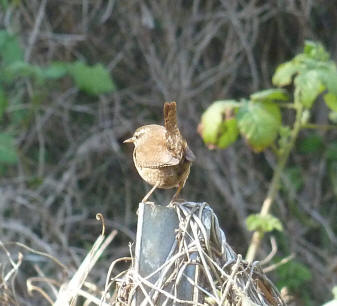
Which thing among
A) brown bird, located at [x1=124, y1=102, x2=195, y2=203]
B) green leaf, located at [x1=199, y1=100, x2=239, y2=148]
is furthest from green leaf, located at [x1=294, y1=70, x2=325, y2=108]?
brown bird, located at [x1=124, y1=102, x2=195, y2=203]

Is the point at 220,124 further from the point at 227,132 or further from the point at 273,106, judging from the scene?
the point at 273,106

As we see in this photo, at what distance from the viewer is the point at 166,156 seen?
201 centimetres

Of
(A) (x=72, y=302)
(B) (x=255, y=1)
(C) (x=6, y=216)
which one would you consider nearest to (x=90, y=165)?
(C) (x=6, y=216)

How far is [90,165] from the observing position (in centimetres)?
498

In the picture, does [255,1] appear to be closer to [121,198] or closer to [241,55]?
[241,55]

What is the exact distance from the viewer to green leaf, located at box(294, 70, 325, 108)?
10.1ft

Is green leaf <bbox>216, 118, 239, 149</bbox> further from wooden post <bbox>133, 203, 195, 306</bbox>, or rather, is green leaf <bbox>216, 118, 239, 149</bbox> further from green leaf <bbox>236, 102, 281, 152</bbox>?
wooden post <bbox>133, 203, 195, 306</bbox>

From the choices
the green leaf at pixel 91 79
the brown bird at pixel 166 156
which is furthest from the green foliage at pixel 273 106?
the green leaf at pixel 91 79

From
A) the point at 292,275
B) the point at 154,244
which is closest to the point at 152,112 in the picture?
the point at 292,275

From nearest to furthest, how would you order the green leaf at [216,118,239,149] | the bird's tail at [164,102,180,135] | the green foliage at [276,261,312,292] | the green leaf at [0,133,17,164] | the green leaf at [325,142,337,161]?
the bird's tail at [164,102,180,135], the green leaf at [216,118,239,149], the green leaf at [0,133,17,164], the green foliage at [276,261,312,292], the green leaf at [325,142,337,161]

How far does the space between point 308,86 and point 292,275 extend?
177 cm

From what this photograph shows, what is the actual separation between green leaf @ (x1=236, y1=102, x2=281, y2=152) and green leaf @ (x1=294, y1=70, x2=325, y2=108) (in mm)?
166

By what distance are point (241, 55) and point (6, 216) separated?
1.83 m

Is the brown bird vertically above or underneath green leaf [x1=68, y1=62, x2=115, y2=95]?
underneath
